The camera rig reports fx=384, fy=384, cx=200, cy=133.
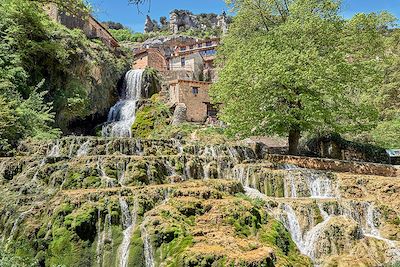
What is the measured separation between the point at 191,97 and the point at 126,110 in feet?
18.5

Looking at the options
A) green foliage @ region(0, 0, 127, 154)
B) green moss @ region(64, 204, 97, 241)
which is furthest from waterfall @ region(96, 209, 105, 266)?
green foliage @ region(0, 0, 127, 154)

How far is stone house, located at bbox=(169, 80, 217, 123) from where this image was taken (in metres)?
32.5

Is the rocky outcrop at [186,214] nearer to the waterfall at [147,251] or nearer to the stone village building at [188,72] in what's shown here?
the waterfall at [147,251]

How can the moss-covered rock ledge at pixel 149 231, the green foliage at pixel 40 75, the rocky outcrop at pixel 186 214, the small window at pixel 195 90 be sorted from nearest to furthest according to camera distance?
1. the moss-covered rock ledge at pixel 149 231
2. the rocky outcrop at pixel 186 214
3. the green foliage at pixel 40 75
4. the small window at pixel 195 90

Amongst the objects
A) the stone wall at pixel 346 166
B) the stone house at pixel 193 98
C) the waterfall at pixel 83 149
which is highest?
the stone house at pixel 193 98

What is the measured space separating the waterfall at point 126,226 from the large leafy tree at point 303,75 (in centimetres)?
1026

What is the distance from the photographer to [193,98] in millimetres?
32969

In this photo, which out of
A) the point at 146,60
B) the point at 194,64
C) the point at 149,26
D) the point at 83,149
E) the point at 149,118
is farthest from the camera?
the point at 149,26

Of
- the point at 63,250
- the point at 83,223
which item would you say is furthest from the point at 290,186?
the point at 63,250

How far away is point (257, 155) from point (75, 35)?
54.2 feet

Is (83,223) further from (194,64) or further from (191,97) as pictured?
(194,64)

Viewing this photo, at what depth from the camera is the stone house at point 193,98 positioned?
3253 centimetres

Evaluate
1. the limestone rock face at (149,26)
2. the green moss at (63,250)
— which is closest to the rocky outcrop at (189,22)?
the limestone rock face at (149,26)

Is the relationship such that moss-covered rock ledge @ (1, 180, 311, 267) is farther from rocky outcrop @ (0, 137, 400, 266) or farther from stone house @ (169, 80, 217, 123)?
stone house @ (169, 80, 217, 123)
